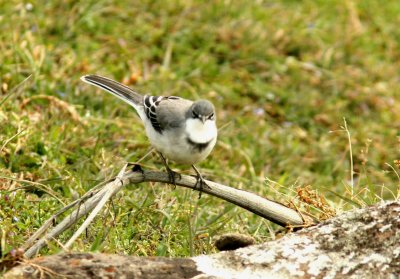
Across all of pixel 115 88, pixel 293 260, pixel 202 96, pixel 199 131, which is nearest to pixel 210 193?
pixel 199 131

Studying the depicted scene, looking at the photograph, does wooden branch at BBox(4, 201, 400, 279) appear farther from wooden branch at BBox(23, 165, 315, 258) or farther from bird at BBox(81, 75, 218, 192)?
bird at BBox(81, 75, 218, 192)

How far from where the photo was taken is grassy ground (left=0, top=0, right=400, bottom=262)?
17.4ft

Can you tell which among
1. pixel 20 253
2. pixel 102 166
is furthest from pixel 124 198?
pixel 20 253

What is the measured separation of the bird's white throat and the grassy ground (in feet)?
2.03

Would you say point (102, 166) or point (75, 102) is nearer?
point (102, 166)

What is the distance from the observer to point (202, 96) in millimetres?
8117

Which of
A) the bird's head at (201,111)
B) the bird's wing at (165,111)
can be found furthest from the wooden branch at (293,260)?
the bird's wing at (165,111)

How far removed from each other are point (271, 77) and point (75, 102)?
2.74 metres

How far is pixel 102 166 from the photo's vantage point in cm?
575

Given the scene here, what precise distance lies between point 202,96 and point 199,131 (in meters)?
3.40

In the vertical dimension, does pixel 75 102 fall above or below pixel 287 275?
above

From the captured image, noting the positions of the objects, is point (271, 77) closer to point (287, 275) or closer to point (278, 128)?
point (278, 128)

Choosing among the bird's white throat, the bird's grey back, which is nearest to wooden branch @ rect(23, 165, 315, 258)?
the bird's white throat

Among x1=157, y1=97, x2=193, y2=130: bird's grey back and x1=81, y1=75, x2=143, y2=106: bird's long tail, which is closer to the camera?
x1=157, y1=97, x2=193, y2=130: bird's grey back
